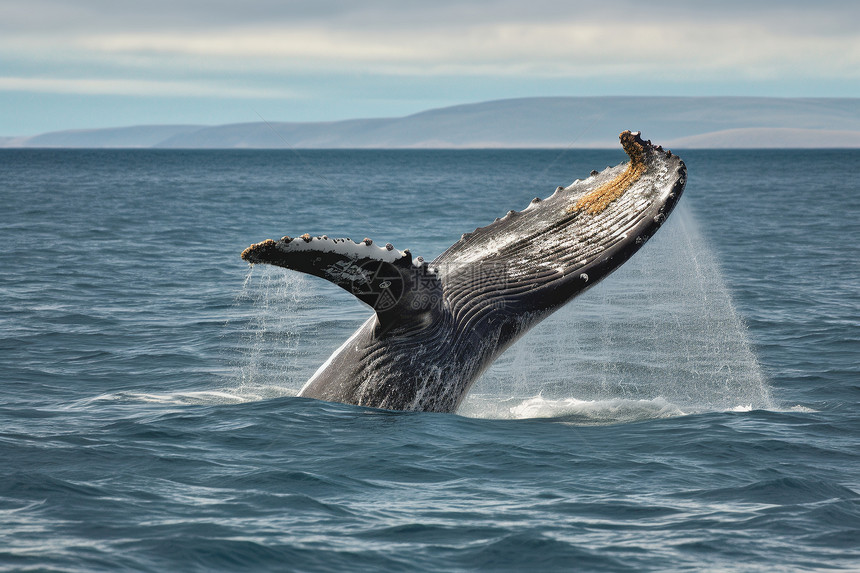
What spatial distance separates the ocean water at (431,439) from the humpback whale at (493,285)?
0.32 metres

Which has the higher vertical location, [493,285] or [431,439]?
[493,285]

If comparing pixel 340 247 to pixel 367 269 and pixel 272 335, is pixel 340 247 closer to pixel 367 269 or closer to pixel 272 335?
pixel 367 269

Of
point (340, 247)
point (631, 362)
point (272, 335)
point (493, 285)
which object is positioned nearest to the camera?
point (340, 247)

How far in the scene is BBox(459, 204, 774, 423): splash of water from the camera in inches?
365

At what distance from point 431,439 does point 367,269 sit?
1.57 m

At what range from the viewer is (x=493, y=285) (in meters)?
7.43

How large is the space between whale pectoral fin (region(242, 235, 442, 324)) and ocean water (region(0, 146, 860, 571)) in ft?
3.24

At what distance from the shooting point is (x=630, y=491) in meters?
6.63

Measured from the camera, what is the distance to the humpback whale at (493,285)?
7.16 m

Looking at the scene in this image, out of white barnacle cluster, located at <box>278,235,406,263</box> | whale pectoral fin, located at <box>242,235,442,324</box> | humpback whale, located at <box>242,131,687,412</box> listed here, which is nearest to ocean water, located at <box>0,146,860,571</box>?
humpback whale, located at <box>242,131,687,412</box>

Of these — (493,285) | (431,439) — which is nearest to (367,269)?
(493,285)

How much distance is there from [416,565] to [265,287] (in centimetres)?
1274

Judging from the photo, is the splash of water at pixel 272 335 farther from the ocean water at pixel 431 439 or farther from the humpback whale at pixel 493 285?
the humpback whale at pixel 493 285

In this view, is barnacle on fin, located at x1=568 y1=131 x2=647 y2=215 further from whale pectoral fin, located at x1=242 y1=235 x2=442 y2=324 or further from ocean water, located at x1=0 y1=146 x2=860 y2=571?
whale pectoral fin, located at x1=242 y1=235 x2=442 y2=324
